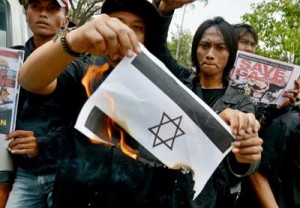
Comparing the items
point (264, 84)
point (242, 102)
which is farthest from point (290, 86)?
point (242, 102)

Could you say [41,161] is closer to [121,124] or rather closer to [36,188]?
[36,188]

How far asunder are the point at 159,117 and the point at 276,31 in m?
8.74

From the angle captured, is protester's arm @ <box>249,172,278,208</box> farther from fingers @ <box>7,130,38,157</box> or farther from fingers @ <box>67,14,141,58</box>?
fingers @ <box>67,14,141,58</box>

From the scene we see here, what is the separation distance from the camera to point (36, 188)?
6.31 ft

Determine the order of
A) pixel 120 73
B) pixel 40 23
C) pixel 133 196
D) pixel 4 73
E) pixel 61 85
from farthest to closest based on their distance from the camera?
pixel 40 23 < pixel 4 73 < pixel 61 85 < pixel 133 196 < pixel 120 73

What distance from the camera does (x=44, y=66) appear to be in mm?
1152

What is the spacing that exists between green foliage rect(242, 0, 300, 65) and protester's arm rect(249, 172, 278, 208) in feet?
21.5

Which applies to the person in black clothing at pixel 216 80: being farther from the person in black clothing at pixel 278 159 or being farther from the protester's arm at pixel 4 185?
the protester's arm at pixel 4 185

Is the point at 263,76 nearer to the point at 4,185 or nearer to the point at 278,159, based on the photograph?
the point at 278,159

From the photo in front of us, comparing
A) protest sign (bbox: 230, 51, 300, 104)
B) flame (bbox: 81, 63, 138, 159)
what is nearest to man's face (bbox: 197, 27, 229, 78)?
protest sign (bbox: 230, 51, 300, 104)

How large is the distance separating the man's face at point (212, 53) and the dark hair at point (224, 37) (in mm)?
20

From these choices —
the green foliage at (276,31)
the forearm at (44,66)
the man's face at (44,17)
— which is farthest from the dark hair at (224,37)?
the green foliage at (276,31)

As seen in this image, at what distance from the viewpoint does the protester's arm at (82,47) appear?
3.30 feet

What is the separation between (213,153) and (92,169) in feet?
1.16
